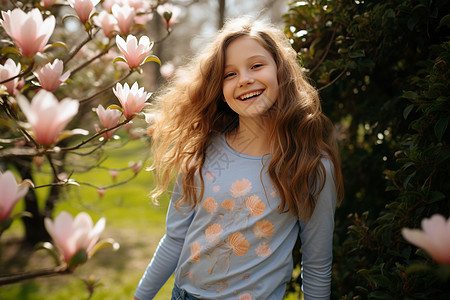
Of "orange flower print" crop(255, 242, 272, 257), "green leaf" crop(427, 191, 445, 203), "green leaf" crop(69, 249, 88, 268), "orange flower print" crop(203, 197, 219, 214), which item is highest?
"green leaf" crop(69, 249, 88, 268)

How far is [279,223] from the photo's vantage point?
1.33m

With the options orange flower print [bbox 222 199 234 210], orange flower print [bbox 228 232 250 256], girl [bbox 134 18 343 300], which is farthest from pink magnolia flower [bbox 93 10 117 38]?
orange flower print [bbox 228 232 250 256]

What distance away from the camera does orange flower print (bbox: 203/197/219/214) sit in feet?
4.58

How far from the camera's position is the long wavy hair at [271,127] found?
1.33 metres

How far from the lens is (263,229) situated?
1322 mm

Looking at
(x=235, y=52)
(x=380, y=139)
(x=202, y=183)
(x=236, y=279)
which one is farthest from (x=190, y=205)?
(x=380, y=139)

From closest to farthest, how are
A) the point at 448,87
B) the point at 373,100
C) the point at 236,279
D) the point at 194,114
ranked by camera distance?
1. the point at 448,87
2. the point at 236,279
3. the point at 194,114
4. the point at 373,100

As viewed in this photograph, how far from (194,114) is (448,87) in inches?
37.7

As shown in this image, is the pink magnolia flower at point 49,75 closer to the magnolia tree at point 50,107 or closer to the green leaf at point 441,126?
the magnolia tree at point 50,107

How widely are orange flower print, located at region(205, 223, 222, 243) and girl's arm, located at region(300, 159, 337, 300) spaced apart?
0.30 metres

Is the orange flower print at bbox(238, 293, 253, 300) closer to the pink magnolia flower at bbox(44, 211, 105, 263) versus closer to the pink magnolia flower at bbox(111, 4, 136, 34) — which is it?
the pink magnolia flower at bbox(44, 211, 105, 263)

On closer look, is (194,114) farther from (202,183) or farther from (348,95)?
(348,95)

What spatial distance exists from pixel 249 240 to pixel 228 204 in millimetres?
147

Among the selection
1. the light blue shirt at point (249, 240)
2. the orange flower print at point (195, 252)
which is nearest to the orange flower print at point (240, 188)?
the light blue shirt at point (249, 240)
